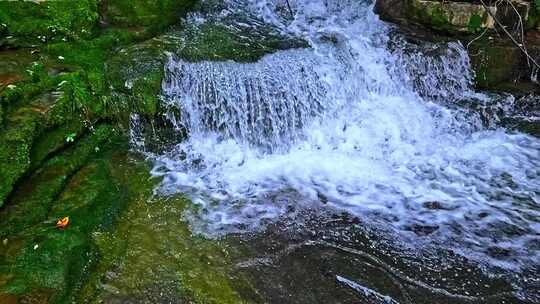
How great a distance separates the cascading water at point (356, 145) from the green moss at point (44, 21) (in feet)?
4.99

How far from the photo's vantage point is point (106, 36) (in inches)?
258

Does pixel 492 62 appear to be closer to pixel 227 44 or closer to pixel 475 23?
pixel 475 23

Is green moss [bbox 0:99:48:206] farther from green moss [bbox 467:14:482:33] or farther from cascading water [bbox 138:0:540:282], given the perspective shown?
green moss [bbox 467:14:482:33]

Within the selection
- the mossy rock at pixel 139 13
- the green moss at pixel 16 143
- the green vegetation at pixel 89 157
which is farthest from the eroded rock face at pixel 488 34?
the green moss at pixel 16 143

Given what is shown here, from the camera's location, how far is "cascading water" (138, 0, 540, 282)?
4.86m

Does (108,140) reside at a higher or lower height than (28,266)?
higher

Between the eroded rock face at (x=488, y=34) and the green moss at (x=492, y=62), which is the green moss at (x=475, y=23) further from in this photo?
the green moss at (x=492, y=62)

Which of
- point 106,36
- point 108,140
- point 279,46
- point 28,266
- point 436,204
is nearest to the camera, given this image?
point 28,266

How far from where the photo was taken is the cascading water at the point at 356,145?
4.86m

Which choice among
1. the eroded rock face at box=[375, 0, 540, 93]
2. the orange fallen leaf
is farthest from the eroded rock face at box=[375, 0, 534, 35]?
the orange fallen leaf

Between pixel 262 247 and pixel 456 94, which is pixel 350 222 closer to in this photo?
pixel 262 247

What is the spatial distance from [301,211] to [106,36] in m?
3.84

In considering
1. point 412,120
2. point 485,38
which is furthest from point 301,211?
point 485,38

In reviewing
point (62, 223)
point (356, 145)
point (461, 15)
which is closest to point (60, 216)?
point (62, 223)
